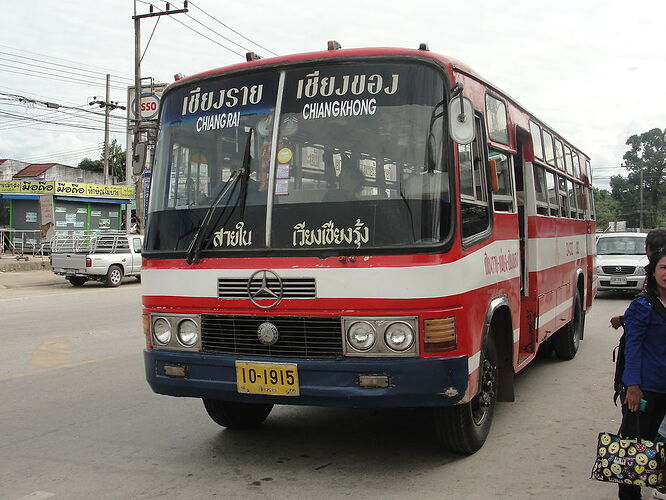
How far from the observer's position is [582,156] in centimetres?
1129

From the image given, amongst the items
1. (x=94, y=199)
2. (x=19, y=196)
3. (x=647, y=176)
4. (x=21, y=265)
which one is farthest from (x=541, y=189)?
(x=647, y=176)

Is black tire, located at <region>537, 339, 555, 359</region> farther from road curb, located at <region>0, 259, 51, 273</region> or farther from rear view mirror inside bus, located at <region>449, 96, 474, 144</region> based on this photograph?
road curb, located at <region>0, 259, 51, 273</region>

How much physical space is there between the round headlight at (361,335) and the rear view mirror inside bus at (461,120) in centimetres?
127

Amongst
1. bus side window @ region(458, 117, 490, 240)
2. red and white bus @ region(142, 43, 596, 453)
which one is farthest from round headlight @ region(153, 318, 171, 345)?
bus side window @ region(458, 117, 490, 240)

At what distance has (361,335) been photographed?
4.35 m

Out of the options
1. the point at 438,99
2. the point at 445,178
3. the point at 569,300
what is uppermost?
the point at 438,99

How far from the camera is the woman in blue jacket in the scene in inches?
148

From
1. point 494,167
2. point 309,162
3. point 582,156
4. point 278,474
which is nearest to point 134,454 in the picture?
point 278,474

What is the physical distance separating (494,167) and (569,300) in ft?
12.8

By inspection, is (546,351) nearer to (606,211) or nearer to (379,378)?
(379,378)

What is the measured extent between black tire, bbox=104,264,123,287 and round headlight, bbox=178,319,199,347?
1759 centimetres

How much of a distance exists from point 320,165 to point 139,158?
1874 mm

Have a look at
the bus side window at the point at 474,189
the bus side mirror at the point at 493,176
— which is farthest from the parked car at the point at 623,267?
the bus side window at the point at 474,189

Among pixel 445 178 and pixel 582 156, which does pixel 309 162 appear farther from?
pixel 582 156
